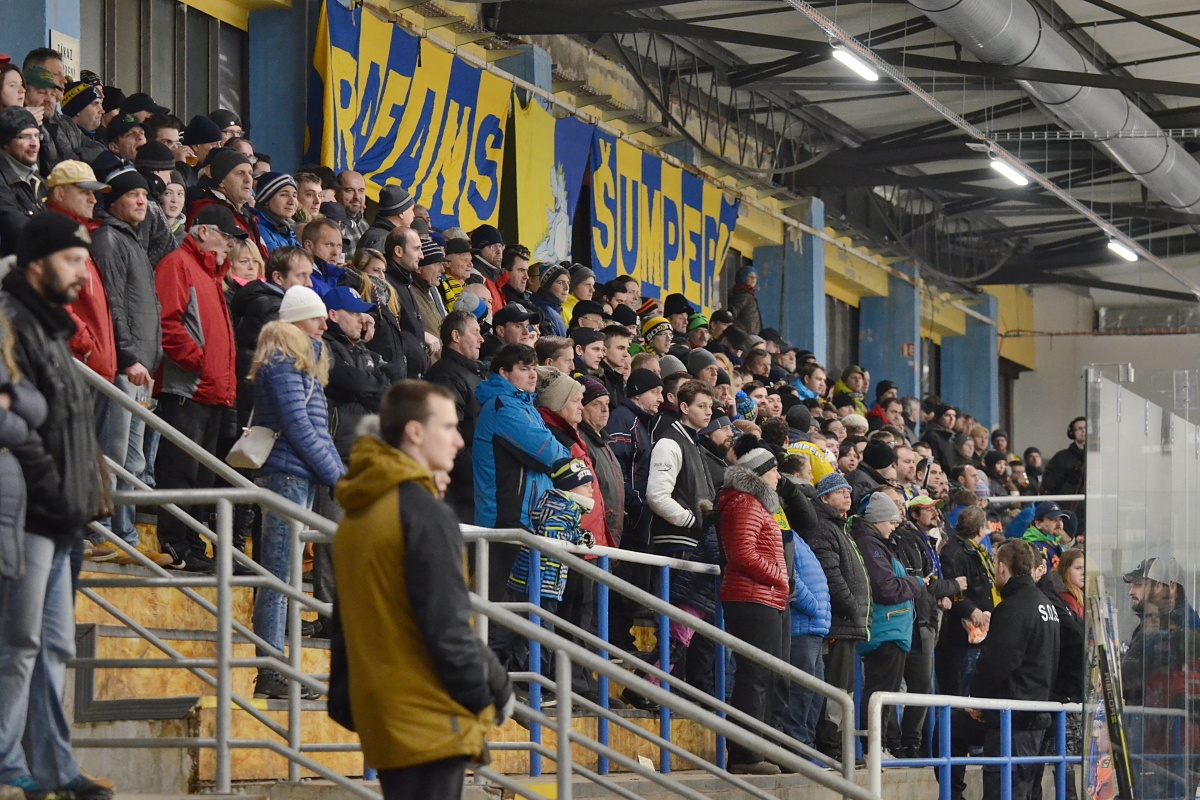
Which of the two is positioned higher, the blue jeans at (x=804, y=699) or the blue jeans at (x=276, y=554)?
the blue jeans at (x=276, y=554)

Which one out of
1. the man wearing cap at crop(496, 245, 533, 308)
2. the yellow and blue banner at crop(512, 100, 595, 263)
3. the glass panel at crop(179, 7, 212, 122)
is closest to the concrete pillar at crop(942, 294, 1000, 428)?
Answer: the yellow and blue banner at crop(512, 100, 595, 263)

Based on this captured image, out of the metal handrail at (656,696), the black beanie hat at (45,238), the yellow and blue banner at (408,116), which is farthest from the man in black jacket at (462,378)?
the yellow and blue banner at (408,116)

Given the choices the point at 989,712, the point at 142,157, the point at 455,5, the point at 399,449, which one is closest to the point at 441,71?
the point at 455,5

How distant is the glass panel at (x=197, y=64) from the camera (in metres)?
11.3

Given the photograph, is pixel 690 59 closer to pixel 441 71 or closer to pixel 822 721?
Answer: pixel 441 71

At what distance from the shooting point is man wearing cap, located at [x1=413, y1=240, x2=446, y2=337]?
866 centimetres

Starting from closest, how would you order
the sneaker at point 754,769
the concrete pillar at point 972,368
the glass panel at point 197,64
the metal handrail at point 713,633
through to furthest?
the metal handrail at point 713,633
the sneaker at point 754,769
the glass panel at point 197,64
the concrete pillar at point 972,368

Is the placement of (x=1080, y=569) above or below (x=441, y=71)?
below

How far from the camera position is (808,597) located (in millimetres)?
8312

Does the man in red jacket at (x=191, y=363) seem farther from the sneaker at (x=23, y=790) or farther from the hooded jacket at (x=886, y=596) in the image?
the hooded jacket at (x=886, y=596)

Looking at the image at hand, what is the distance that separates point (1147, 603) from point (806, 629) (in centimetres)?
175

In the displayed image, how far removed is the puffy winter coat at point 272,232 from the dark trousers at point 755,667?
2631 millimetres

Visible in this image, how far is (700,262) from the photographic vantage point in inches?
659

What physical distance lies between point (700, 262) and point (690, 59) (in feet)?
6.30
